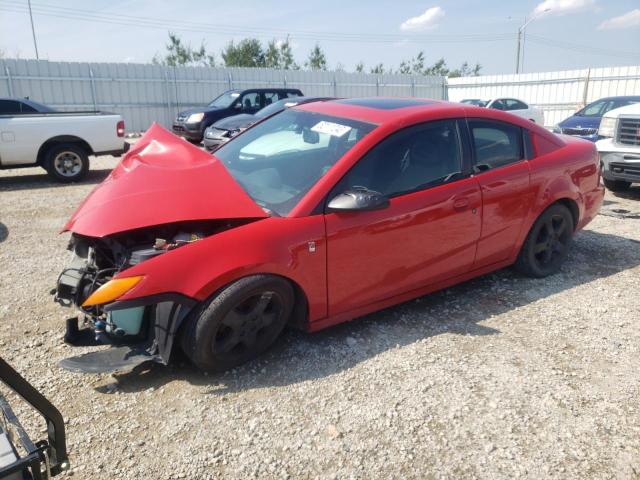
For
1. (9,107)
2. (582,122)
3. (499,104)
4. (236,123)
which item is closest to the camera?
(9,107)

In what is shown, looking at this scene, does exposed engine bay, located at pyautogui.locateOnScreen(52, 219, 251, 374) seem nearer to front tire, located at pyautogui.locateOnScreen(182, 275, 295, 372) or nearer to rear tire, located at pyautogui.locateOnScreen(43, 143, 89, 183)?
front tire, located at pyautogui.locateOnScreen(182, 275, 295, 372)

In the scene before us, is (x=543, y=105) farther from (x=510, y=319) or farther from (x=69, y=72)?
(x=510, y=319)

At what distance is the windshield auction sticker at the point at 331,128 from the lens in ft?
11.6

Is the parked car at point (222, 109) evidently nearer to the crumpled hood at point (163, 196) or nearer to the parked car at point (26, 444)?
the crumpled hood at point (163, 196)

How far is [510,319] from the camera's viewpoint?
3834 mm

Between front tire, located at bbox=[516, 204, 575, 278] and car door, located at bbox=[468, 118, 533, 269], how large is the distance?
258mm

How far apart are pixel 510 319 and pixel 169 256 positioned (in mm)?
2601

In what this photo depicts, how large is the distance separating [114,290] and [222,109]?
41.5 ft

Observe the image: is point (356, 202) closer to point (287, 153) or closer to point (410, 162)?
point (410, 162)

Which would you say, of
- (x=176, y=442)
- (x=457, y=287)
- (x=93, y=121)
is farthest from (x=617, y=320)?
(x=93, y=121)

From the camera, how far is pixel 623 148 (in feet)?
24.8

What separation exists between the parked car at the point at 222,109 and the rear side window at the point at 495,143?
11217 millimetres

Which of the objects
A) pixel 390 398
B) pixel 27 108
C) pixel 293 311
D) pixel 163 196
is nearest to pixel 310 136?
pixel 163 196

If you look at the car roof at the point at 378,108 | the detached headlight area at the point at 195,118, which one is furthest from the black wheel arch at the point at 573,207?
the detached headlight area at the point at 195,118
